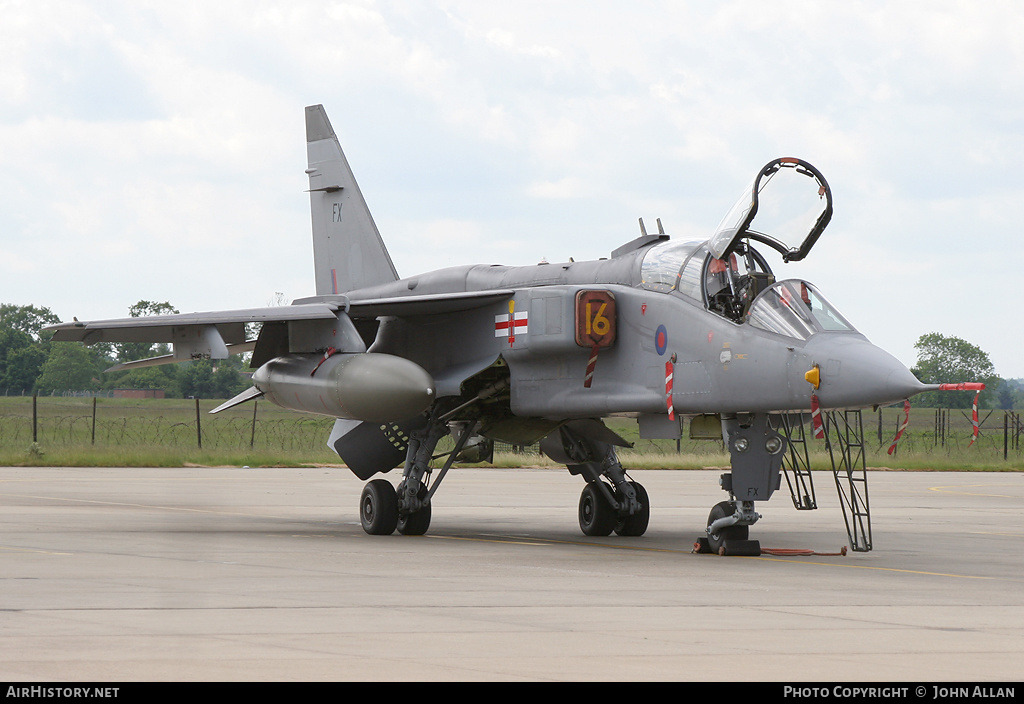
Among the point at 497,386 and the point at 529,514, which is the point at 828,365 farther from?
the point at 529,514

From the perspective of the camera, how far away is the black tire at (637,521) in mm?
15594

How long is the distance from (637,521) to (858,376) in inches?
203

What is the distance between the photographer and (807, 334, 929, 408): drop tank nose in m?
10.9

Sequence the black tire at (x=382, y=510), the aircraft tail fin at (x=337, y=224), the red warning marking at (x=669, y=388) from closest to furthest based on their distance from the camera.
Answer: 1. the red warning marking at (x=669, y=388)
2. the black tire at (x=382, y=510)
3. the aircraft tail fin at (x=337, y=224)

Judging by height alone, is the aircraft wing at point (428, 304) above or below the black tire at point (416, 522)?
above

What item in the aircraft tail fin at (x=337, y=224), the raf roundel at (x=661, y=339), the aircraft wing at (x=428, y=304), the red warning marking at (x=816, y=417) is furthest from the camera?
the aircraft tail fin at (x=337, y=224)

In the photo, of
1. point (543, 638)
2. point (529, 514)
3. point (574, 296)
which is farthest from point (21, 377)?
point (543, 638)

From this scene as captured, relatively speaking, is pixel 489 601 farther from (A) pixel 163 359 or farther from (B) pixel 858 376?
(A) pixel 163 359

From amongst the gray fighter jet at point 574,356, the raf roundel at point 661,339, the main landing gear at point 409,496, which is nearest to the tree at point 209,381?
the gray fighter jet at point 574,356

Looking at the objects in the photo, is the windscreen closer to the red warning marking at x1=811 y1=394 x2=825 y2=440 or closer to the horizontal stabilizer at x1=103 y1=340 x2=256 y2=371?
the red warning marking at x1=811 y1=394 x2=825 y2=440

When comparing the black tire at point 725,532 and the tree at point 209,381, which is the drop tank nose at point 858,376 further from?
the tree at point 209,381

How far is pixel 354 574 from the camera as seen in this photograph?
10.5 m

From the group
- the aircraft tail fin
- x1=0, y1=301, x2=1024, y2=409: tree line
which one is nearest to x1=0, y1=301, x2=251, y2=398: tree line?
x1=0, y1=301, x2=1024, y2=409: tree line
